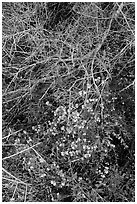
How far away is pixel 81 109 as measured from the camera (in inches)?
137

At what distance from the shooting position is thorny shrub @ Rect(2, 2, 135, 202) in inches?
130

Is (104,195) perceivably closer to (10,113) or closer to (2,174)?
(2,174)

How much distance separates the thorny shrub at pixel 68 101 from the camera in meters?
3.31

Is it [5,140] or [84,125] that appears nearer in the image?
[84,125]

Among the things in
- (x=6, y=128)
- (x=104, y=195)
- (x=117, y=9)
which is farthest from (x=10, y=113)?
(x=117, y=9)

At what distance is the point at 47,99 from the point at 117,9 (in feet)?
3.26

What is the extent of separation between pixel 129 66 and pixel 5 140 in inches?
48.5

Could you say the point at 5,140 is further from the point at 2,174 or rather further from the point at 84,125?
the point at 84,125

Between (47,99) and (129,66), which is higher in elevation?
(129,66)

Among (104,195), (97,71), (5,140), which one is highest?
(97,71)

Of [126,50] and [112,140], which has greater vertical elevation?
[126,50]

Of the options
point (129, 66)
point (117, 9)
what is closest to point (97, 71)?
point (129, 66)

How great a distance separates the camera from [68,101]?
352 centimetres

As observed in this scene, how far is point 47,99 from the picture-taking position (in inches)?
143
